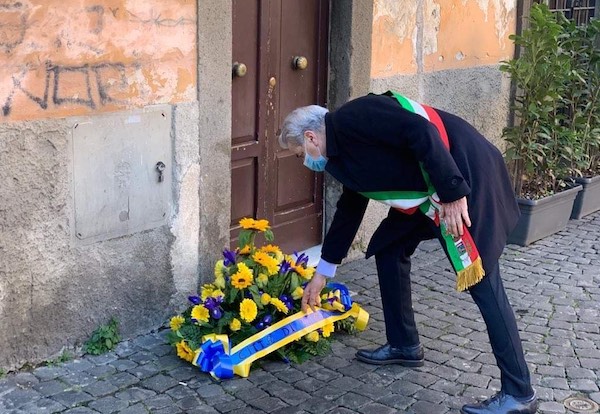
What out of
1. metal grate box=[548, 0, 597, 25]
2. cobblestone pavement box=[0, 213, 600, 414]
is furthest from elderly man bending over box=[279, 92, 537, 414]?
metal grate box=[548, 0, 597, 25]

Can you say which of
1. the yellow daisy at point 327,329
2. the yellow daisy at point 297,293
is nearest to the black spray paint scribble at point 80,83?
the yellow daisy at point 297,293

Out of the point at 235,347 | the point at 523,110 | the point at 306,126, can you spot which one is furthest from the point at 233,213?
the point at 523,110

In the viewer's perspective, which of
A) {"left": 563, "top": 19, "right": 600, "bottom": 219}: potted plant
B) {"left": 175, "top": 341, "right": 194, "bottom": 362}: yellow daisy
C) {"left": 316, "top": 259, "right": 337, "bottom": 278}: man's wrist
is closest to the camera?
{"left": 316, "top": 259, "right": 337, "bottom": 278}: man's wrist

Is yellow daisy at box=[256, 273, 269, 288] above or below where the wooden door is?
below

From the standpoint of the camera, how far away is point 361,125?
400 cm

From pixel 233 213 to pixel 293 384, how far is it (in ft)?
5.06

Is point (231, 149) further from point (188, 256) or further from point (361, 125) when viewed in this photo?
point (361, 125)

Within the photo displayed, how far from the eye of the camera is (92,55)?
4.60 meters

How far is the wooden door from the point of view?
5742mm

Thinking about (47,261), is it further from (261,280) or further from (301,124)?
(301,124)

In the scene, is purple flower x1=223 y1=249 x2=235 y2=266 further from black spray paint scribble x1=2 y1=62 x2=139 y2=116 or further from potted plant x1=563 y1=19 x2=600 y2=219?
potted plant x1=563 y1=19 x2=600 y2=219

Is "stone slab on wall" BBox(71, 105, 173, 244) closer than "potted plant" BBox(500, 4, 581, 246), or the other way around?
"stone slab on wall" BBox(71, 105, 173, 244)

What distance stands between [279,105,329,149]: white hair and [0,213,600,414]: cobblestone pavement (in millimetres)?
1246

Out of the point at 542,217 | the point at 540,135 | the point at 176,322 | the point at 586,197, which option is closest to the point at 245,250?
the point at 176,322
